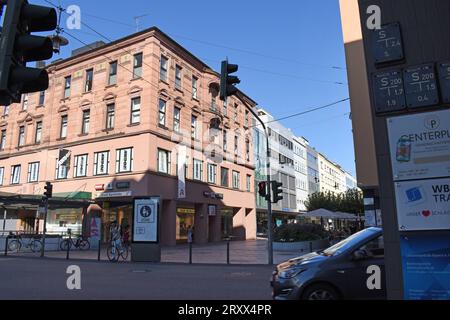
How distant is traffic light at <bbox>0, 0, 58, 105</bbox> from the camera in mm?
3656

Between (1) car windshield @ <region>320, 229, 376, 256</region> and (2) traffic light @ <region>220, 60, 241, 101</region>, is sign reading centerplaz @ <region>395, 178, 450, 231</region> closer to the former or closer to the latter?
(1) car windshield @ <region>320, 229, 376, 256</region>

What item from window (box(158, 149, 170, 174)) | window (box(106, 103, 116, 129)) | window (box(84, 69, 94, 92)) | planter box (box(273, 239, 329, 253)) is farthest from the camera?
window (box(84, 69, 94, 92))

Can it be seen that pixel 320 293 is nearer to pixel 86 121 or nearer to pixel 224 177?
pixel 86 121

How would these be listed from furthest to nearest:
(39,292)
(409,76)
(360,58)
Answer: (360,58)
(39,292)
(409,76)

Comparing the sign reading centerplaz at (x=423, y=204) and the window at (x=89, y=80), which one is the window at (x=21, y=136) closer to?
the window at (x=89, y=80)

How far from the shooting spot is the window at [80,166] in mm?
31681

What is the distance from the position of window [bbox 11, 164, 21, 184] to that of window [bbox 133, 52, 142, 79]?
14.9 meters

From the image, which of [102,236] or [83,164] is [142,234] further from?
[83,164]

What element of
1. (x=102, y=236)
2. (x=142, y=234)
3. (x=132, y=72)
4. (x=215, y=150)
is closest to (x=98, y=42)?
(x=132, y=72)

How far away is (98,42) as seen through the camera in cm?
3519

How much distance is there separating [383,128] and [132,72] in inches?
1134

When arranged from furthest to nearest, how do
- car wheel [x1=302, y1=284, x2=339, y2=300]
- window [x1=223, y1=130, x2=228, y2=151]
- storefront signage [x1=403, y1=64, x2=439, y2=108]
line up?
window [x1=223, y1=130, x2=228, y2=151], car wheel [x1=302, y1=284, x2=339, y2=300], storefront signage [x1=403, y1=64, x2=439, y2=108]

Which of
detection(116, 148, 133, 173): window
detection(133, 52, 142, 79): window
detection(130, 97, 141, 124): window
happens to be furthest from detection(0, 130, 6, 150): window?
detection(133, 52, 142, 79): window

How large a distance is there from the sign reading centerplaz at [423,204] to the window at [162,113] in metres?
27.6
